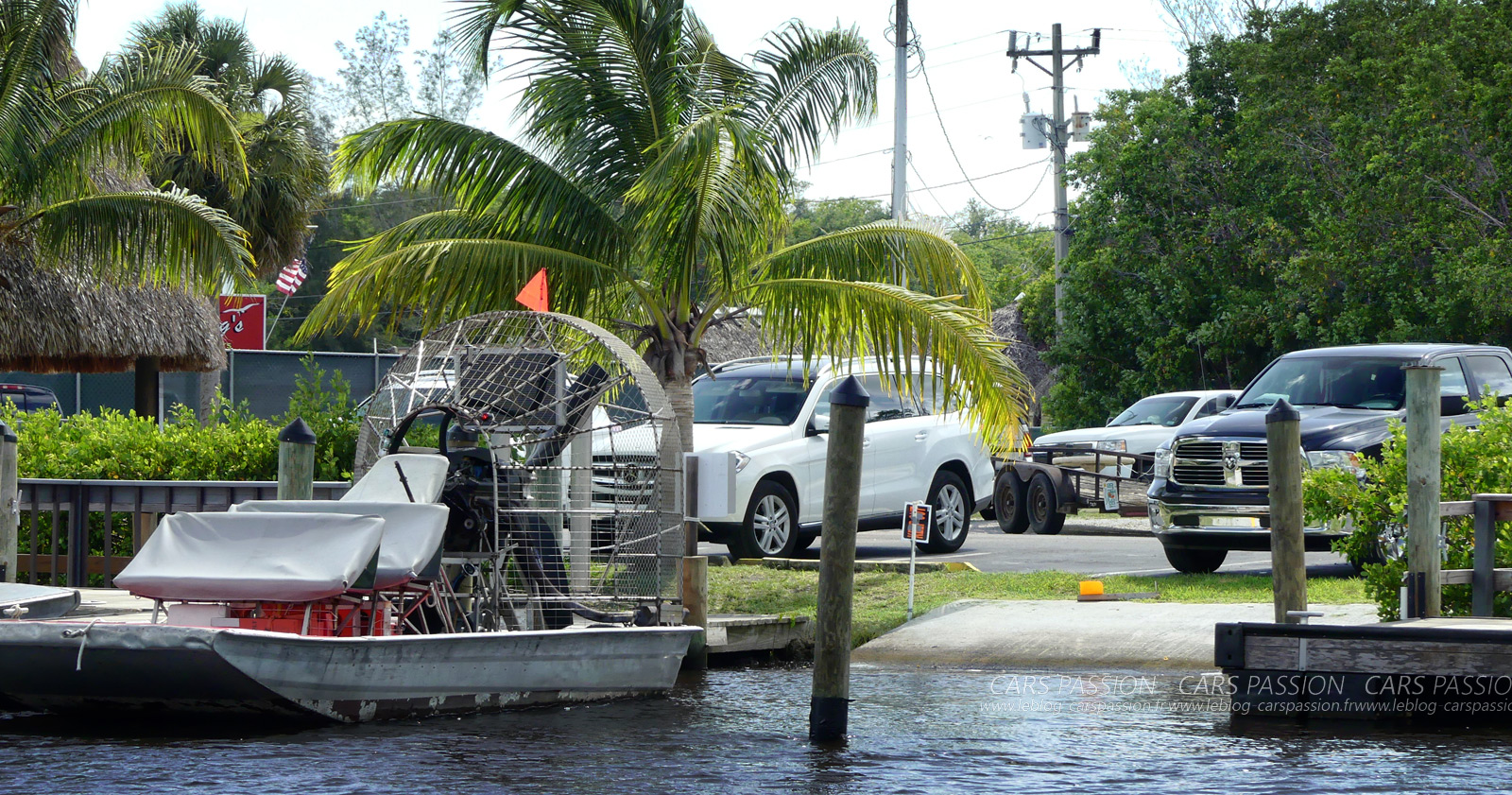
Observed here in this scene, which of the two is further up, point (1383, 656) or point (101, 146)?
point (101, 146)

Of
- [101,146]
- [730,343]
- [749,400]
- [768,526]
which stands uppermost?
[101,146]

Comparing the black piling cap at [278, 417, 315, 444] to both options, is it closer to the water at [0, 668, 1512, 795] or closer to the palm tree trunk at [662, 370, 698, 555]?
the water at [0, 668, 1512, 795]

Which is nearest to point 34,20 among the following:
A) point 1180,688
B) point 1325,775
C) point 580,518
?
point 580,518

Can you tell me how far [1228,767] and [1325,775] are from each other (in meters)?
0.43

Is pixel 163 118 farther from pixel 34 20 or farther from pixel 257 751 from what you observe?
pixel 257 751

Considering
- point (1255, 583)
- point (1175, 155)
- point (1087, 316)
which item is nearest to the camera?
point (1255, 583)

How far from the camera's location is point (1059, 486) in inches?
768

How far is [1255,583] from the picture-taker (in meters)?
13.5

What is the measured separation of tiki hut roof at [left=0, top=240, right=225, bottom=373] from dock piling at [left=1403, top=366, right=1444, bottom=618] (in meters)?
14.4

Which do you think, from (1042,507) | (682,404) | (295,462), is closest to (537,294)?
(682,404)

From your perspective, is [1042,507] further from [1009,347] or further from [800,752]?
[1009,347]

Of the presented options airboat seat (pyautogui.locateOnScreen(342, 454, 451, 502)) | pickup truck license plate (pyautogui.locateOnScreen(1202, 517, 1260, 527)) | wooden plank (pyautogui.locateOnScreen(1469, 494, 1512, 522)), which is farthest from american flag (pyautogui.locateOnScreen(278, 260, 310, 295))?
wooden plank (pyautogui.locateOnScreen(1469, 494, 1512, 522))

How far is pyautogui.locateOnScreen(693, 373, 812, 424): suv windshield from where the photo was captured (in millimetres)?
15648

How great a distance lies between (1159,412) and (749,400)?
8568mm
